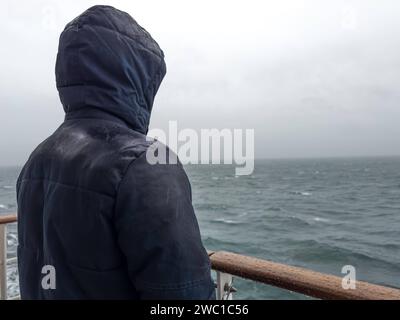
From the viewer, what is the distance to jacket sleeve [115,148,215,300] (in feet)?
2.54

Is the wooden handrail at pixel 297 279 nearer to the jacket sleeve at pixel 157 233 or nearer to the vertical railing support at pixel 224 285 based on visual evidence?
the vertical railing support at pixel 224 285

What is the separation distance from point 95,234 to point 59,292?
0.21 meters

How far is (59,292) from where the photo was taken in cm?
89

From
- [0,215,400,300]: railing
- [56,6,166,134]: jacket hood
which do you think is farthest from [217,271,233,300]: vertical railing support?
[56,6,166,134]: jacket hood

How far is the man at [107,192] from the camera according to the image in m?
0.79

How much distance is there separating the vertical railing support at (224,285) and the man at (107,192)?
0.49m

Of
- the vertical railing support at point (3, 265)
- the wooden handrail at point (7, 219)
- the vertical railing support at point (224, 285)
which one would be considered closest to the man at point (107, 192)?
the vertical railing support at point (224, 285)

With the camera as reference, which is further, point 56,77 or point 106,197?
point 56,77

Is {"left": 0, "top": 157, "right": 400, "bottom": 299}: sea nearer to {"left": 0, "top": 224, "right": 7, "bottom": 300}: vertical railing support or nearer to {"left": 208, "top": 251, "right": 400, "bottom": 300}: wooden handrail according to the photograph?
{"left": 0, "top": 224, "right": 7, "bottom": 300}: vertical railing support
